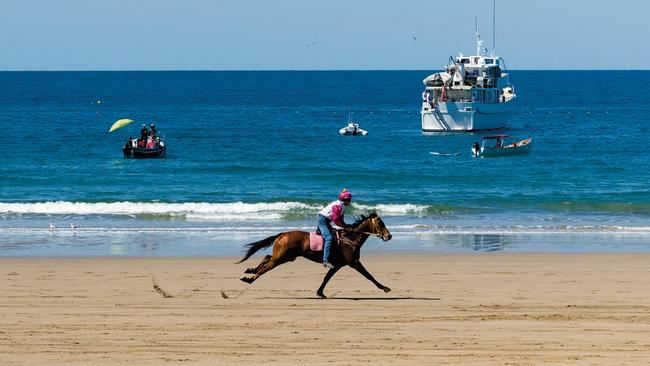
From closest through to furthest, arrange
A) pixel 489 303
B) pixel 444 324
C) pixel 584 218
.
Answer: pixel 444 324
pixel 489 303
pixel 584 218

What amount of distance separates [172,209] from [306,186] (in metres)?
8.85

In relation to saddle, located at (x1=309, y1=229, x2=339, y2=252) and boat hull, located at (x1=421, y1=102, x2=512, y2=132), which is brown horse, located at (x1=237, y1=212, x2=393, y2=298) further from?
boat hull, located at (x1=421, y1=102, x2=512, y2=132)

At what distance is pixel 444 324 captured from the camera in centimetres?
1450

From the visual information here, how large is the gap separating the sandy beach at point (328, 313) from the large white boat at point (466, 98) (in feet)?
164

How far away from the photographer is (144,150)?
51906mm

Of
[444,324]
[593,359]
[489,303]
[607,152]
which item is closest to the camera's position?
[593,359]

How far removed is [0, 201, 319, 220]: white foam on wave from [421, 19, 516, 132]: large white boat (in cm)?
3758

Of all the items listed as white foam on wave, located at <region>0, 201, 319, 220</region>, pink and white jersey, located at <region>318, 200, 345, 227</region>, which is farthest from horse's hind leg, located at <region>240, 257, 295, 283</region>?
white foam on wave, located at <region>0, 201, 319, 220</region>

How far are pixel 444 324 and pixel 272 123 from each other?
7114 centimetres

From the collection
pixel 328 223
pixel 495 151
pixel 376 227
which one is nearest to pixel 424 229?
pixel 376 227

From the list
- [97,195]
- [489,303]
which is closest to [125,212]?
[97,195]

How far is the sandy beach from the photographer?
12641 millimetres

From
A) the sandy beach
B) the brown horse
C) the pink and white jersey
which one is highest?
the pink and white jersey

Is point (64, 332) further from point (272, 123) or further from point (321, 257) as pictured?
point (272, 123)
